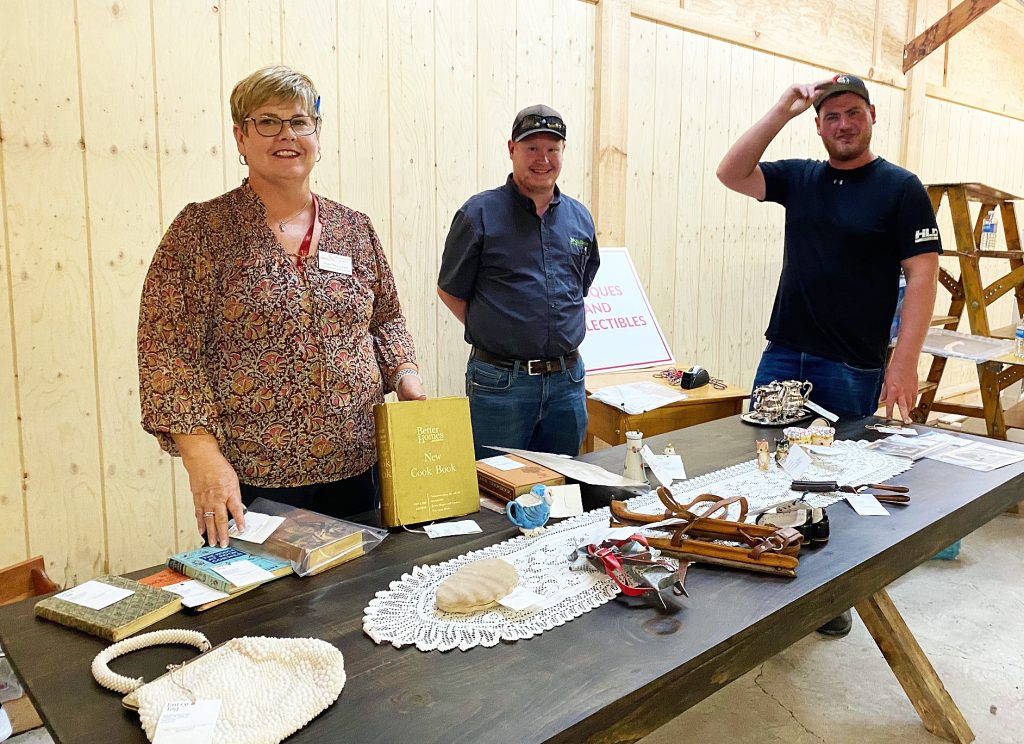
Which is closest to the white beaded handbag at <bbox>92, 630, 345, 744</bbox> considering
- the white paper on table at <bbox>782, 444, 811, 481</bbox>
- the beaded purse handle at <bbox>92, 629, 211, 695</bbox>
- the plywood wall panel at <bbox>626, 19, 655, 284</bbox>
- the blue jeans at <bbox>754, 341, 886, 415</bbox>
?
the beaded purse handle at <bbox>92, 629, 211, 695</bbox>

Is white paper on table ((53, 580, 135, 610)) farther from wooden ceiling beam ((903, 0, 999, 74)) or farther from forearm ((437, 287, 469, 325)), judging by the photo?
wooden ceiling beam ((903, 0, 999, 74))

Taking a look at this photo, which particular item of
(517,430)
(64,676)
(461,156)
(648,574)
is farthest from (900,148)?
(64,676)

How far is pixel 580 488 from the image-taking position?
1.79m

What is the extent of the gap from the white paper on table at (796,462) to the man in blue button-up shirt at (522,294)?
85 centimetres

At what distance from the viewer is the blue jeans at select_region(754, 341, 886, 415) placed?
258 centimetres

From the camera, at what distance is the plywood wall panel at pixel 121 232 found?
241 cm

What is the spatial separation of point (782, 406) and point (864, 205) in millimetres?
752

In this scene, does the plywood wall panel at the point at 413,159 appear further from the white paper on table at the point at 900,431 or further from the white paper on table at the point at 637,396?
the white paper on table at the point at 900,431

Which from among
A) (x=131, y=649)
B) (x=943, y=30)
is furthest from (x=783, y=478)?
(x=943, y=30)

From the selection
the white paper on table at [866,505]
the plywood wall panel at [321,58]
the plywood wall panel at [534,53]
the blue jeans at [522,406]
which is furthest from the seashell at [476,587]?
the plywood wall panel at [534,53]

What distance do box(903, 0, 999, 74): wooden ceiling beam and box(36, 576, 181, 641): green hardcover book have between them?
620cm

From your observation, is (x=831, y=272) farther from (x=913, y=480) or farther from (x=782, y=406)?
(x=913, y=480)

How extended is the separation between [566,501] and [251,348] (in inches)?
28.4

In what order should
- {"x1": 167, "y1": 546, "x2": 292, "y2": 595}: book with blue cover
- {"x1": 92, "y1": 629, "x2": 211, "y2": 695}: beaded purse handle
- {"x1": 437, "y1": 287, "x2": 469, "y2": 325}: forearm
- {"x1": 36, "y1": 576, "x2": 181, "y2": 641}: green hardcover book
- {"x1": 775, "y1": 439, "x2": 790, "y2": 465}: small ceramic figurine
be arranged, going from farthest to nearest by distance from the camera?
{"x1": 437, "y1": 287, "x2": 469, "y2": 325}: forearm
{"x1": 775, "y1": 439, "x2": 790, "y2": 465}: small ceramic figurine
{"x1": 167, "y1": 546, "x2": 292, "y2": 595}: book with blue cover
{"x1": 36, "y1": 576, "x2": 181, "y2": 641}: green hardcover book
{"x1": 92, "y1": 629, "x2": 211, "y2": 695}: beaded purse handle
